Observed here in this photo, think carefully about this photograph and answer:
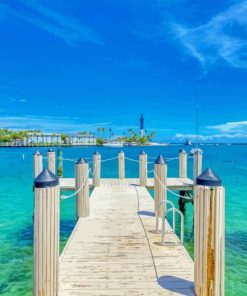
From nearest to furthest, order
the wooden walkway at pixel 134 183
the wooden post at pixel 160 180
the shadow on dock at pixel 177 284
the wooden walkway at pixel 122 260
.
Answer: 1. the shadow on dock at pixel 177 284
2. the wooden walkway at pixel 122 260
3. the wooden post at pixel 160 180
4. the wooden walkway at pixel 134 183

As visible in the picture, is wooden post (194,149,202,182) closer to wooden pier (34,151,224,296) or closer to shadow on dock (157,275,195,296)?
wooden pier (34,151,224,296)

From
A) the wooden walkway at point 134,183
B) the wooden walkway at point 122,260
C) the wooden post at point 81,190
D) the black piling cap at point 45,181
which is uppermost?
the black piling cap at point 45,181

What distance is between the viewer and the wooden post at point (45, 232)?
3.44m

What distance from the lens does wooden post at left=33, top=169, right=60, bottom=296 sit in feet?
11.3

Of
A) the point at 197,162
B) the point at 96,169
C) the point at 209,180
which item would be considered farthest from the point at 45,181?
the point at 197,162

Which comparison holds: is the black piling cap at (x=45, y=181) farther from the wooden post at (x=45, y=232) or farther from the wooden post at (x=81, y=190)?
the wooden post at (x=81, y=190)

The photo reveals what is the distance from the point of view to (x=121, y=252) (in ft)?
17.4

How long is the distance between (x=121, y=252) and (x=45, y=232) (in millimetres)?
2249

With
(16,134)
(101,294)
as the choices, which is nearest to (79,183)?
(101,294)

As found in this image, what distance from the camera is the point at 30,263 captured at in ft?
26.1

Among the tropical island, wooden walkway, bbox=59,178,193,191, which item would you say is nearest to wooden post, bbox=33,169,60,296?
wooden walkway, bbox=59,178,193,191

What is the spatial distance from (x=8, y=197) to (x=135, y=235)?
13.6 m

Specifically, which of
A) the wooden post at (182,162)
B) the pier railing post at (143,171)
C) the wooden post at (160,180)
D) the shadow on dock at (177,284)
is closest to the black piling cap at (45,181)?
the shadow on dock at (177,284)

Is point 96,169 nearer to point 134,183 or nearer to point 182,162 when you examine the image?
point 134,183
